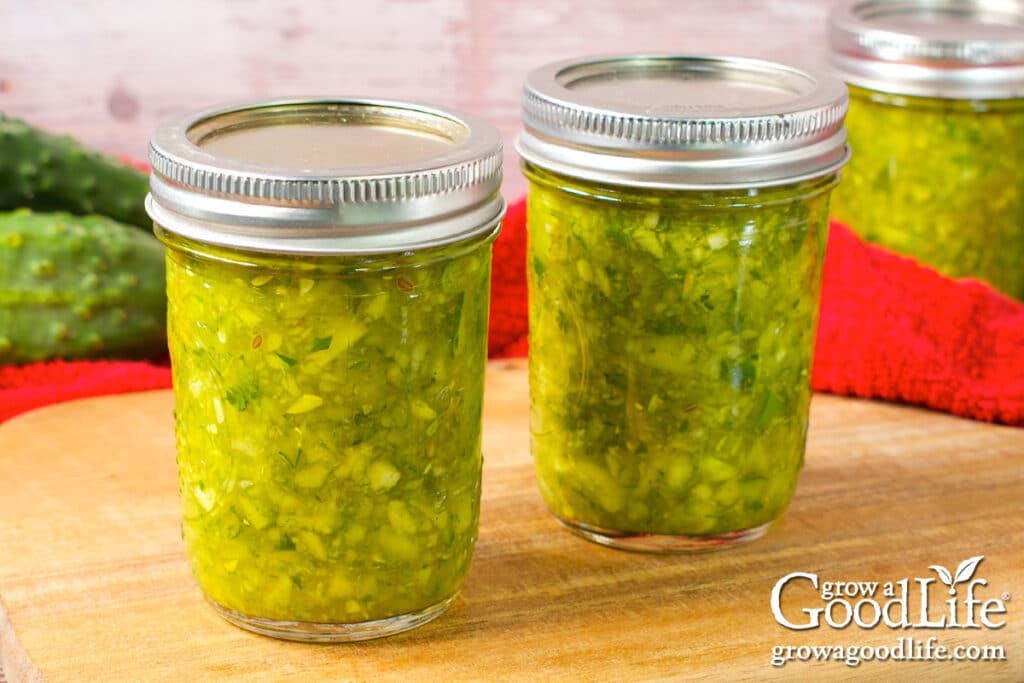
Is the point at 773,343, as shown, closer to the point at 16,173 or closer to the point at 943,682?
the point at 943,682

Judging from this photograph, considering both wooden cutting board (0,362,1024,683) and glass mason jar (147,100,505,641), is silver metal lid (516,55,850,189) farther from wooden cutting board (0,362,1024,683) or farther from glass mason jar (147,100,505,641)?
wooden cutting board (0,362,1024,683)

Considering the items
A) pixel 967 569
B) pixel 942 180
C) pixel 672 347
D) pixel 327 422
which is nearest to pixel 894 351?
pixel 942 180

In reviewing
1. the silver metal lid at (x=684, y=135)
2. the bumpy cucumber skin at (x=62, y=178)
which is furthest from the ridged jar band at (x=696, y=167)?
the bumpy cucumber skin at (x=62, y=178)

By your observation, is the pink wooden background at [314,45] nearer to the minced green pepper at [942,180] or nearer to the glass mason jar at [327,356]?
the minced green pepper at [942,180]

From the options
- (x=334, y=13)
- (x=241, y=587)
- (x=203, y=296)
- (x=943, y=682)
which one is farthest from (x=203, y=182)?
(x=334, y=13)

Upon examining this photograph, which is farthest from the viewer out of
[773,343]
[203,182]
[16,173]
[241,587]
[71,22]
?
[71,22]

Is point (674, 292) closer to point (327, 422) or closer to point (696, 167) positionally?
point (696, 167)
